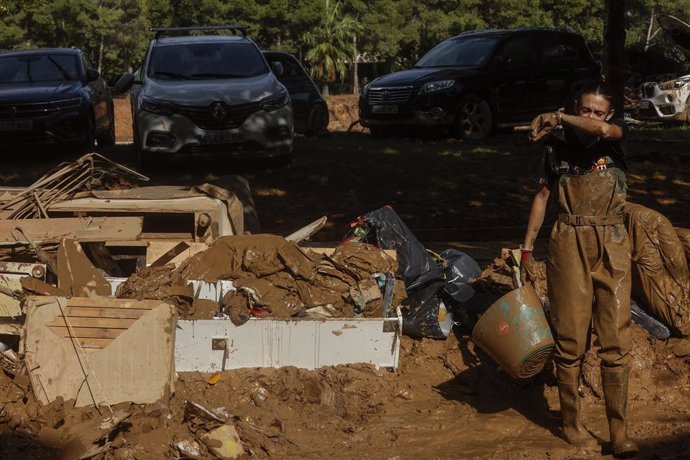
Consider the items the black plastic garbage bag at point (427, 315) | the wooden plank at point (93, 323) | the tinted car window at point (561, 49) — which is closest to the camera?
the wooden plank at point (93, 323)

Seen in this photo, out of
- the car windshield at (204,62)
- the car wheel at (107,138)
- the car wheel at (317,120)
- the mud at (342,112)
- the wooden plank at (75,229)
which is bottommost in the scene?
the mud at (342,112)

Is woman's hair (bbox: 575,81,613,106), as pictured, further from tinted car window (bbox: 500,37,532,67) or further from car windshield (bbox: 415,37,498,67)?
tinted car window (bbox: 500,37,532,67)

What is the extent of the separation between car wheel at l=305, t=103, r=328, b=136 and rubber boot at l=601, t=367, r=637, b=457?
50.1 ft

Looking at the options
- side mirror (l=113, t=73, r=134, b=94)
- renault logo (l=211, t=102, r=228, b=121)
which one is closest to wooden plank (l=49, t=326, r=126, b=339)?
renault logo (l=211, t=102, r=228, b=121)

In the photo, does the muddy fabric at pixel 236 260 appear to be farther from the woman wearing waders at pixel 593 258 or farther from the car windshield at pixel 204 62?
the car windshield at pixel 204 62

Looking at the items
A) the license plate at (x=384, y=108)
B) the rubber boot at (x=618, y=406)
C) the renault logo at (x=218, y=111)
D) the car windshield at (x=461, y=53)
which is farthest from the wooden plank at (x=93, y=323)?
the car windshield at (x=461, y=53)

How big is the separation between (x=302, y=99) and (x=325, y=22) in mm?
26568

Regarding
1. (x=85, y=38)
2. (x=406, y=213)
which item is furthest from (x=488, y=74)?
(x=85, y=38)

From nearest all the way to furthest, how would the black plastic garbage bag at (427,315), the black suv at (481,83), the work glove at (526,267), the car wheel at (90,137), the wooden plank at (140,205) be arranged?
the work glove at (526,267) < the black plastic garbage bag at (427,315) < the wooden plank at (140,205) < the car wheel at (90,137) < the black suv at (481,83)

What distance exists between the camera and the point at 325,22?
4644cm

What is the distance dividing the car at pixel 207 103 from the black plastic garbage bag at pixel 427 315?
6.17m

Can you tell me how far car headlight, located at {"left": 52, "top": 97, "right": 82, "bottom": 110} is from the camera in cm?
1500

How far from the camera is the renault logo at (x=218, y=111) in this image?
13.3 meters

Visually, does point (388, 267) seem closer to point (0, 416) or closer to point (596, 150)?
point (596, 150)
